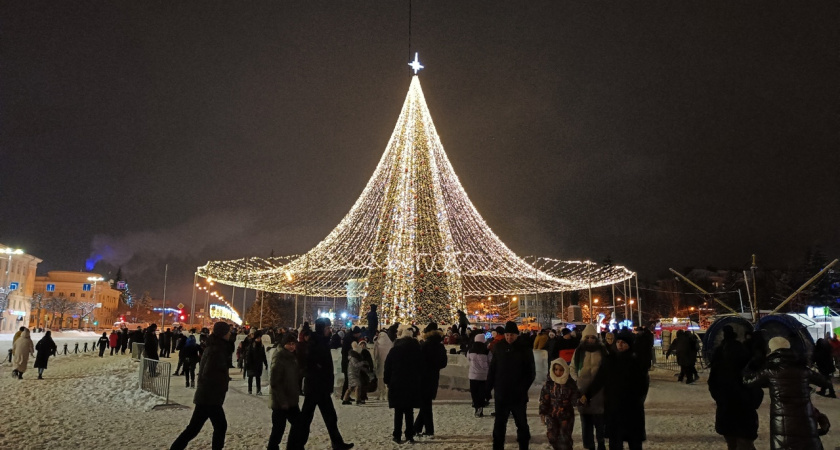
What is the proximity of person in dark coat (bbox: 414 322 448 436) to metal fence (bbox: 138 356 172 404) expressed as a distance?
6009mm

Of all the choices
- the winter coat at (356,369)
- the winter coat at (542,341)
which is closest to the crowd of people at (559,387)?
the winter coat at (356,369)

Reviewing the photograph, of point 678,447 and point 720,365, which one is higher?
point 720,365

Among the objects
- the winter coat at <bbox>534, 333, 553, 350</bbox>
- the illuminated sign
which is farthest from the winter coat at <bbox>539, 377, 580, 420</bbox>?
the illuminated sign

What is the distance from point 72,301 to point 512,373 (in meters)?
101

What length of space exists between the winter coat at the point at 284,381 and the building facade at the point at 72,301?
7825 centimetres

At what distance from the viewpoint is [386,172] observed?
22328mm

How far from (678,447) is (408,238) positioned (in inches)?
626

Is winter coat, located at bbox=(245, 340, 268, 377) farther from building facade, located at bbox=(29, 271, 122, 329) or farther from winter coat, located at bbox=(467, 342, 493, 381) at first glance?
building facade, located at bbox=(29, 271, 122, 329)

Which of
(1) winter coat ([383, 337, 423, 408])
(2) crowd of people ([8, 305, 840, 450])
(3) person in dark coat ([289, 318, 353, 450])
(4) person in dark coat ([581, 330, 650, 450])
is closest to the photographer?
(2) crowd of people ([8, 305, 840, 450])

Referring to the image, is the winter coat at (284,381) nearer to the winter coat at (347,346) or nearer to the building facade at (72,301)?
the winter coat at (347,346)

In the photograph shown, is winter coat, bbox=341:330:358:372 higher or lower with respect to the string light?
lower

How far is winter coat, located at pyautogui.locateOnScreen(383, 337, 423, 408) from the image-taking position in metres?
7.88

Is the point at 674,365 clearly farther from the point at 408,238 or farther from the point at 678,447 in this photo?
the point at 678,447

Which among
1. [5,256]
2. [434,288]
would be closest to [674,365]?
[434,288]
